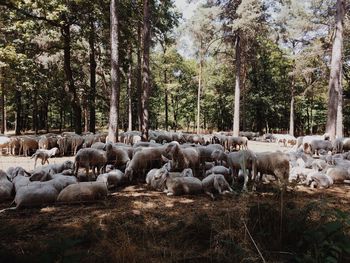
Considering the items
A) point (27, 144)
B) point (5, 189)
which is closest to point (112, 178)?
point (5, 189)

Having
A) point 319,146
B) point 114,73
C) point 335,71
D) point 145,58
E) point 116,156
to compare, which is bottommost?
point 319,146

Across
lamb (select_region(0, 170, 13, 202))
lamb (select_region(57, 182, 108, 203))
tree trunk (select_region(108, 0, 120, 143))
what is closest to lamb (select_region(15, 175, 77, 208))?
lamb (select_region(57, 182, 108, 203))

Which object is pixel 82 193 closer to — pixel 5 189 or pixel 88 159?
pixel 5 189

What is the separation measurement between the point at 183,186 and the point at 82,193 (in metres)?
2.24

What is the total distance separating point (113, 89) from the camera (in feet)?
42.1

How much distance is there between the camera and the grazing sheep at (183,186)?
7.20m

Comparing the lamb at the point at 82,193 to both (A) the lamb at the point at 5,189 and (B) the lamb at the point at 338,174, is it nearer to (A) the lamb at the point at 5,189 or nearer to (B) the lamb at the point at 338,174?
(A) the lamb at the point at 5,189

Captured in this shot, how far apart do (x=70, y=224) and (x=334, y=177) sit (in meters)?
7.23

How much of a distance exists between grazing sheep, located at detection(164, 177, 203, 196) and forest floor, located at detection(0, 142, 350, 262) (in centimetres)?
76

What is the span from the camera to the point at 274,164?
312 inches

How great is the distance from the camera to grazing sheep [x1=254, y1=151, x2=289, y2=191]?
25.8 ft

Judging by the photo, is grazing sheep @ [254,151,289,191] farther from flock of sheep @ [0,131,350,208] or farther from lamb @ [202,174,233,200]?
lamb @ [202,174,233,200]

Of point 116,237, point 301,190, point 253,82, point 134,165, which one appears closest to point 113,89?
point 134,165

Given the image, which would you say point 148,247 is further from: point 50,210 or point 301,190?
point 301,190
